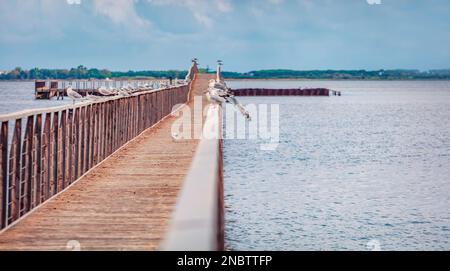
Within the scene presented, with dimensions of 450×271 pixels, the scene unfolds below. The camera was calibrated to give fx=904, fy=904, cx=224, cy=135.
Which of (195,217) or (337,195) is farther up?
(195,217)

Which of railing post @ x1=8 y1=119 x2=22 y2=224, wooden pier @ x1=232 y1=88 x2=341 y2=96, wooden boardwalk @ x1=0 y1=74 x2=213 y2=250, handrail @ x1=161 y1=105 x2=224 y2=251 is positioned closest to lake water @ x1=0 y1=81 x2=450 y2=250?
wooden boardwalk @ x1=0 y1=74 x2=213 y2=250

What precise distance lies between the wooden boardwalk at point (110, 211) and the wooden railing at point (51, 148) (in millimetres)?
195

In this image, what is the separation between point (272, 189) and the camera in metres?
30.7

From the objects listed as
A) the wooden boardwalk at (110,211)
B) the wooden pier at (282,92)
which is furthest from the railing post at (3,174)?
the wooden pier at (282,92)

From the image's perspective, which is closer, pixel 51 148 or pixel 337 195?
pixel 51 148

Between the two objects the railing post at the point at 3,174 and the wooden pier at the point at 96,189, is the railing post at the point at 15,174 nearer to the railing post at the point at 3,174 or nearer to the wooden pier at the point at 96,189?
the wooden pier at the point at 96,189

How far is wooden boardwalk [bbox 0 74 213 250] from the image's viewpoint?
9.86 meters

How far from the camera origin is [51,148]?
43.3 ft

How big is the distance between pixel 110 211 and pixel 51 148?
1.77 metres

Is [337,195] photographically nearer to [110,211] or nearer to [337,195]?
[337,195]

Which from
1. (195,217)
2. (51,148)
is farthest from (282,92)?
(195,217)
